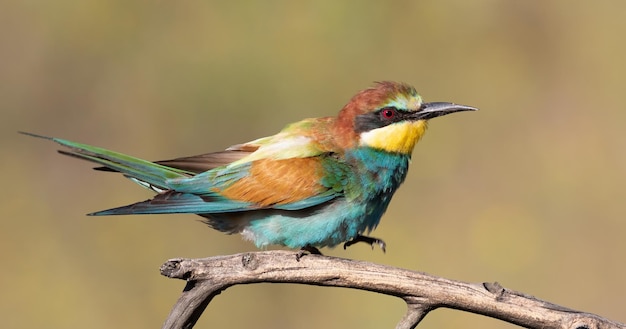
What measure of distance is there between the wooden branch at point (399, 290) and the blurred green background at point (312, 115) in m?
1.47

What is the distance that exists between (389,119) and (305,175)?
0.31 metres

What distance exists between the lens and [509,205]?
436cm

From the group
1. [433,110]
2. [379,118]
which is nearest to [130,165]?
[379,118]

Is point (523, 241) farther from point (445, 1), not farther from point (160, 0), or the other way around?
point (160, 0)

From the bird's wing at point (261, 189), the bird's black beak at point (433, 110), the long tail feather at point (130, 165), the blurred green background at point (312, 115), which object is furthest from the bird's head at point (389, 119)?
the blurred green background at point (312, 115)

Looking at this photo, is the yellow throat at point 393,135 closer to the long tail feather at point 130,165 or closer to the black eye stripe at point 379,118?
the black eye stripe at point 379,118

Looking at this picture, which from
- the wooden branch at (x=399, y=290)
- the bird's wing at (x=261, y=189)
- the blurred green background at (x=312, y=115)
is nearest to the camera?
the wooden branch at (x=399, y=290)

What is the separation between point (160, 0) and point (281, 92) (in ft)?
2.40

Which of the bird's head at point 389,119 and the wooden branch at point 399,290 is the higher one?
the bird's head at point 389,119

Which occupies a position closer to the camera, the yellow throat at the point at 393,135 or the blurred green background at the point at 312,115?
the yellow throat at the point at 393,135

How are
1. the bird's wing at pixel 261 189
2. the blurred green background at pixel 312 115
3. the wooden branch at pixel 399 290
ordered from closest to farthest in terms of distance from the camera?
the wooden branch at pixel 399 290 < the bird's wing at pixel 261 189 < the blurred green background at pixel 312 115

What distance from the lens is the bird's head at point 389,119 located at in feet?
9.71

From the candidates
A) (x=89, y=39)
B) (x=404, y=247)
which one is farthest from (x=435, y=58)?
(x=89, y=39)

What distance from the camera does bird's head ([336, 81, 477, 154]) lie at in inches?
116
